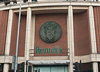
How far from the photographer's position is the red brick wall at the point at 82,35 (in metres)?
25.4

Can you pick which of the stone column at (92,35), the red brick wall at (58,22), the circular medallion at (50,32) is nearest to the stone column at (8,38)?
the red brick wall at (58,22)

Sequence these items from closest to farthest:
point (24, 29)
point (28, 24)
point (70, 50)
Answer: point (70, 50) < point (28, 24) < point (24, 29)

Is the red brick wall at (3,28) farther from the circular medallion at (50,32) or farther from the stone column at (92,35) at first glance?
the stone column at (92,35)

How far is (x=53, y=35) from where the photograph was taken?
2662 centimetres

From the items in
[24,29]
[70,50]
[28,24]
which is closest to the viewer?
[70,50]

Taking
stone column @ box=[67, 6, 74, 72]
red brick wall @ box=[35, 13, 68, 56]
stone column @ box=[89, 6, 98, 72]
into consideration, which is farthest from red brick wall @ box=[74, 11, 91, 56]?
stone column @ box=[67, 6, 74, 72]

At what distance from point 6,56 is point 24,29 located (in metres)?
6.13

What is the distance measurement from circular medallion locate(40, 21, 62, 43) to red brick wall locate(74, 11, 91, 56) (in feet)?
10.5

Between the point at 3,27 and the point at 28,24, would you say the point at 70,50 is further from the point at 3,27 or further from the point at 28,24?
the point at 3,27

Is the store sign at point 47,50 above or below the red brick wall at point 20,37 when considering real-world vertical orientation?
below

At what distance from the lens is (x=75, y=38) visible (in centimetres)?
2677

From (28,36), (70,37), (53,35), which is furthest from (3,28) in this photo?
(70,37)

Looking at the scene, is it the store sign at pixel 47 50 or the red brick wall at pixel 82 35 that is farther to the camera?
the store sign at pixel 47 50

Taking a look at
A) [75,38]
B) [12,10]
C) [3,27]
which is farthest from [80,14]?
[3,27]
